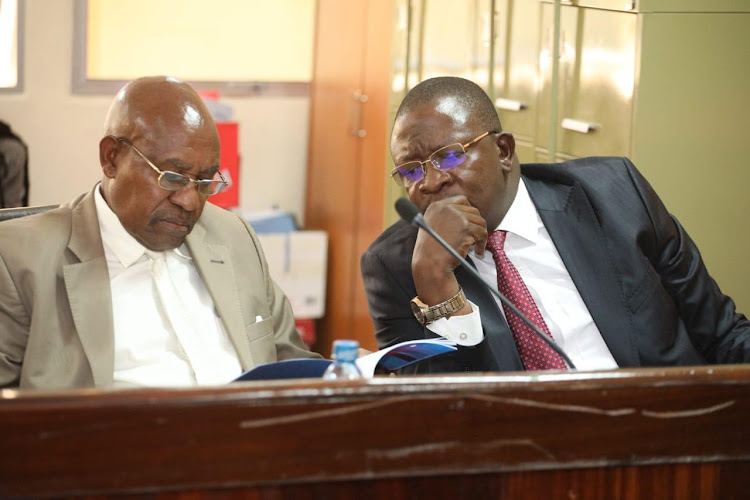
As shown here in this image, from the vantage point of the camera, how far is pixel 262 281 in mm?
2123

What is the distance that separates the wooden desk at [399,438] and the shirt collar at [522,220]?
0.86m

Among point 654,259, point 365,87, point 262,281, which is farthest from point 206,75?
point 654,259

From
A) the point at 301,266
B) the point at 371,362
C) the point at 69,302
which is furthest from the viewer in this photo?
the point at 301,266

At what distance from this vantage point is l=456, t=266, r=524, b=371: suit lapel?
1.91 metres

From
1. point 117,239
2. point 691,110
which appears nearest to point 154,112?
point 117,239

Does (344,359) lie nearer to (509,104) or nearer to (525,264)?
(525,264)

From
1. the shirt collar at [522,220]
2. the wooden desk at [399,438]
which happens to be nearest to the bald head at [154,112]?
the shirt collar at [522,220]

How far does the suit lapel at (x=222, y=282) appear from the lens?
197 centimetres

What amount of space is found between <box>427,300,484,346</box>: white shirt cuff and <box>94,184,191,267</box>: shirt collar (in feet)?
2.07

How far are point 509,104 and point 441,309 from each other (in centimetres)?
169

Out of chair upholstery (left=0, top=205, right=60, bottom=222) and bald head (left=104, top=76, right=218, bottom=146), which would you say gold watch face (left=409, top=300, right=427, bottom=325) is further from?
chair upholstery (left=0, top=205, right=60, bottom=222)

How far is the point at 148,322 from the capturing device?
1.94m

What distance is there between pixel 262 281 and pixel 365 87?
8.16ft

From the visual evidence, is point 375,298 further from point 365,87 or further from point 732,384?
point 365,87
